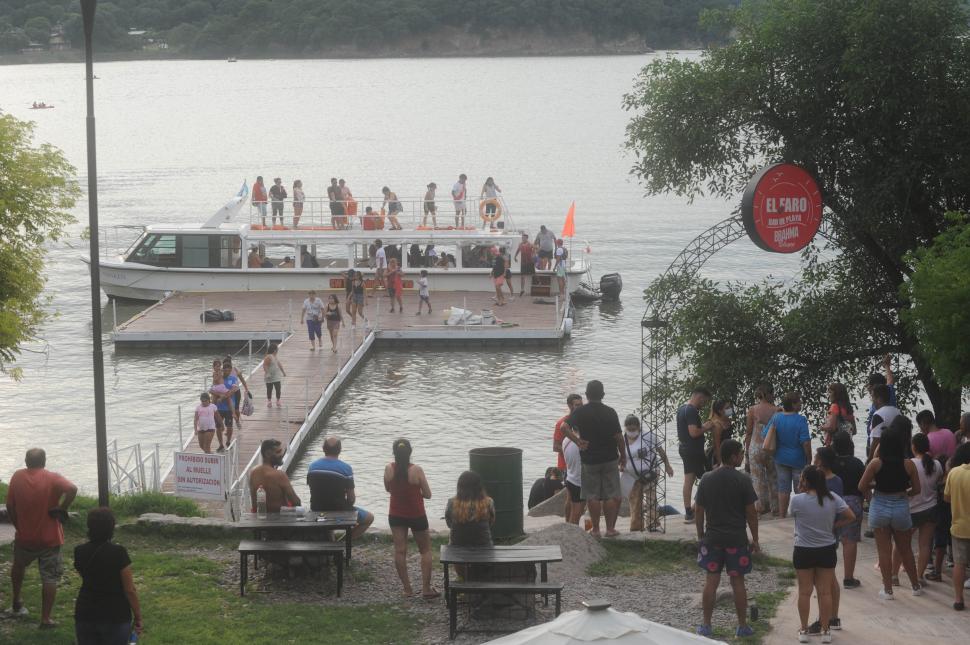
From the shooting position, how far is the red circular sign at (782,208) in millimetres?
15359

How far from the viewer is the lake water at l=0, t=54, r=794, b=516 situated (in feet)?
85.3

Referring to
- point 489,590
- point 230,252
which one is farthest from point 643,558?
point 230,252

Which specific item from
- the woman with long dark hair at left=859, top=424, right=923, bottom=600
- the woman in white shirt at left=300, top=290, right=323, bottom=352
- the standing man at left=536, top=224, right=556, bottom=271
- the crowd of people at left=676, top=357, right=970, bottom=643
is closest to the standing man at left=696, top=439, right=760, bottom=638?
the crowd of people at left=676, top=357, right=970, bottom=643

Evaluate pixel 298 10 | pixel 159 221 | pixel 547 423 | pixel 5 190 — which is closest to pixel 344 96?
pixel 298 10

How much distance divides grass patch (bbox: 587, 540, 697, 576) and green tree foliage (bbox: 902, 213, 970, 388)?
10.2ft

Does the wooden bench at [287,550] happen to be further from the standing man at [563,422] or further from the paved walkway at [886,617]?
the paved walkway at [886,617]

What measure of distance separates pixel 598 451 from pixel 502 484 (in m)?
1.00

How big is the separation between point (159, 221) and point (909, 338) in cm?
5558

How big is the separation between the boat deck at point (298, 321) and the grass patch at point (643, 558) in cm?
2065

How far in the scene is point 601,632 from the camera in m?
6.57

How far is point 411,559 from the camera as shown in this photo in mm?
12234

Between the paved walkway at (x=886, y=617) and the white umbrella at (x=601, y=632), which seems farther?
the paved walkway at (x=886, y=617)

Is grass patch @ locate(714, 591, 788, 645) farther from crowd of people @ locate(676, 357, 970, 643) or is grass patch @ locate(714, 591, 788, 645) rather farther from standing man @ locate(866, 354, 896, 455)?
standing man @ locate(866, 354, 896, 455)

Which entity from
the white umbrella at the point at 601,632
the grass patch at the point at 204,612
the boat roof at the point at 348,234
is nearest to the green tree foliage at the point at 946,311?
the grass patch at the point at 204,612
